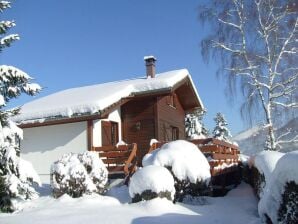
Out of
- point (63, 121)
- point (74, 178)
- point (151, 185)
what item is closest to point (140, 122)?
point (63, 121)

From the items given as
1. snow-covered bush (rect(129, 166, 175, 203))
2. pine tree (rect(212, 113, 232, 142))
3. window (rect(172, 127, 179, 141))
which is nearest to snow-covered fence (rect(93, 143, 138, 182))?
snow-covered bush (rect(129, 166, 175, 203))

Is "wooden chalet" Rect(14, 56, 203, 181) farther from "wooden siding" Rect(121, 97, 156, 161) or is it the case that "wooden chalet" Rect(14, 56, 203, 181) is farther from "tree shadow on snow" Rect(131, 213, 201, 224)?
"tree shadow on snow" Rect(131, 213, 201, 224)

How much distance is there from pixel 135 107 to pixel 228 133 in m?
26.4

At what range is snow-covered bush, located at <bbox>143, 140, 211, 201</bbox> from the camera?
427 inches

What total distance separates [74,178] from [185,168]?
10.5ft

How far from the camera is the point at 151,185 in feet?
32.1

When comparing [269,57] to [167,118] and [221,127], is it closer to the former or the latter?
[167,118]

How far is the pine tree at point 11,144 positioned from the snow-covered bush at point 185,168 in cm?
347

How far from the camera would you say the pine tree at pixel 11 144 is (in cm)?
950

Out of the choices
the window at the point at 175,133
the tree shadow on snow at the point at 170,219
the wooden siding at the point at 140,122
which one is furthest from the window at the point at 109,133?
the tree shadow on snow at the point at 170,219

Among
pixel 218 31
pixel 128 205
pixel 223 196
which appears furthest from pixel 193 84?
pixel 128 205

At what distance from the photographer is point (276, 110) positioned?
730 inches

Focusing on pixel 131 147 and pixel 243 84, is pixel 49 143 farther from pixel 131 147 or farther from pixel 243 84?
pixel 243 84

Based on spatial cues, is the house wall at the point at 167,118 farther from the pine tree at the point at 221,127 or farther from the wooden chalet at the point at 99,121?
the pine tree at the point at 221,127
